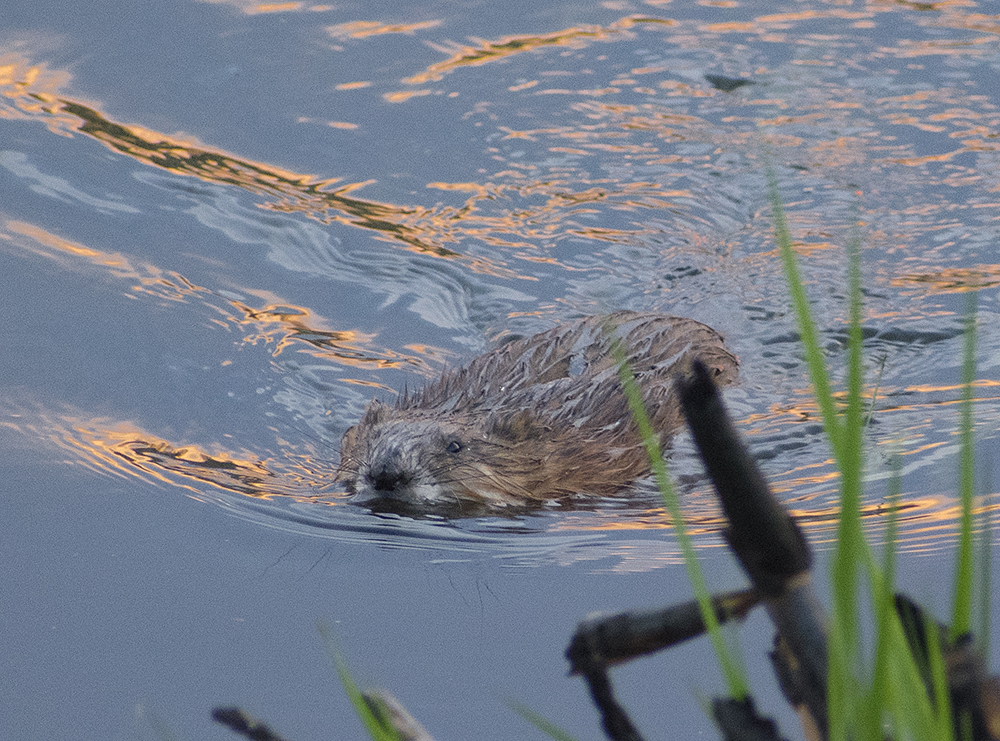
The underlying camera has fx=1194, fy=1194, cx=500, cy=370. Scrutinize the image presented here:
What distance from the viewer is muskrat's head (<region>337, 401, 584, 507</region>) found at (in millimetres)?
3842

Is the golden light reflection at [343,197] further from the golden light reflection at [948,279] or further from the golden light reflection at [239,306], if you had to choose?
the golden light reflection at [948,279]

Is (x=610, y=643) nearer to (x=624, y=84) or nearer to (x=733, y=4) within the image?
(x=624, y=84)

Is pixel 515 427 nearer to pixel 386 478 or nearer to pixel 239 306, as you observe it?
pixel 386 478

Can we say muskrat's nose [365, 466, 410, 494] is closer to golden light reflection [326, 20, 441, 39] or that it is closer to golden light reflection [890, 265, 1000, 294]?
golden light reflection [890, 265, 1000, 294]

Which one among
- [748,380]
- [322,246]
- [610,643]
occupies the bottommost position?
[610,643]

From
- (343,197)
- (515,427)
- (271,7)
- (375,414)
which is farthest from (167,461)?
(271,7)

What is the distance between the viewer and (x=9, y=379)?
166 inches

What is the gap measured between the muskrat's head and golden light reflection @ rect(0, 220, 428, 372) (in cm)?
85

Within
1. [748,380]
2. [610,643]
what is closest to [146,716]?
[610,643]

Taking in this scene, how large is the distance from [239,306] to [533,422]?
166 cm

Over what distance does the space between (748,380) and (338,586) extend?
2.33 meters

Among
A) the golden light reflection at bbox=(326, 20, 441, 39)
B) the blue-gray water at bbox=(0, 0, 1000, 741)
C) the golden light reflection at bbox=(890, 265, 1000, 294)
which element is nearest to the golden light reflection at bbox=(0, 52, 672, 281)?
the blue-gray water at bbox=(0, 0, 1000, 741)

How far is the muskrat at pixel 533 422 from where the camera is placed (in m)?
3.96

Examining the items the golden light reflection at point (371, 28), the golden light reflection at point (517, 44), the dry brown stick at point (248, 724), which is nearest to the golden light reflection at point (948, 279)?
the golden light reflection at point (517, 44)
